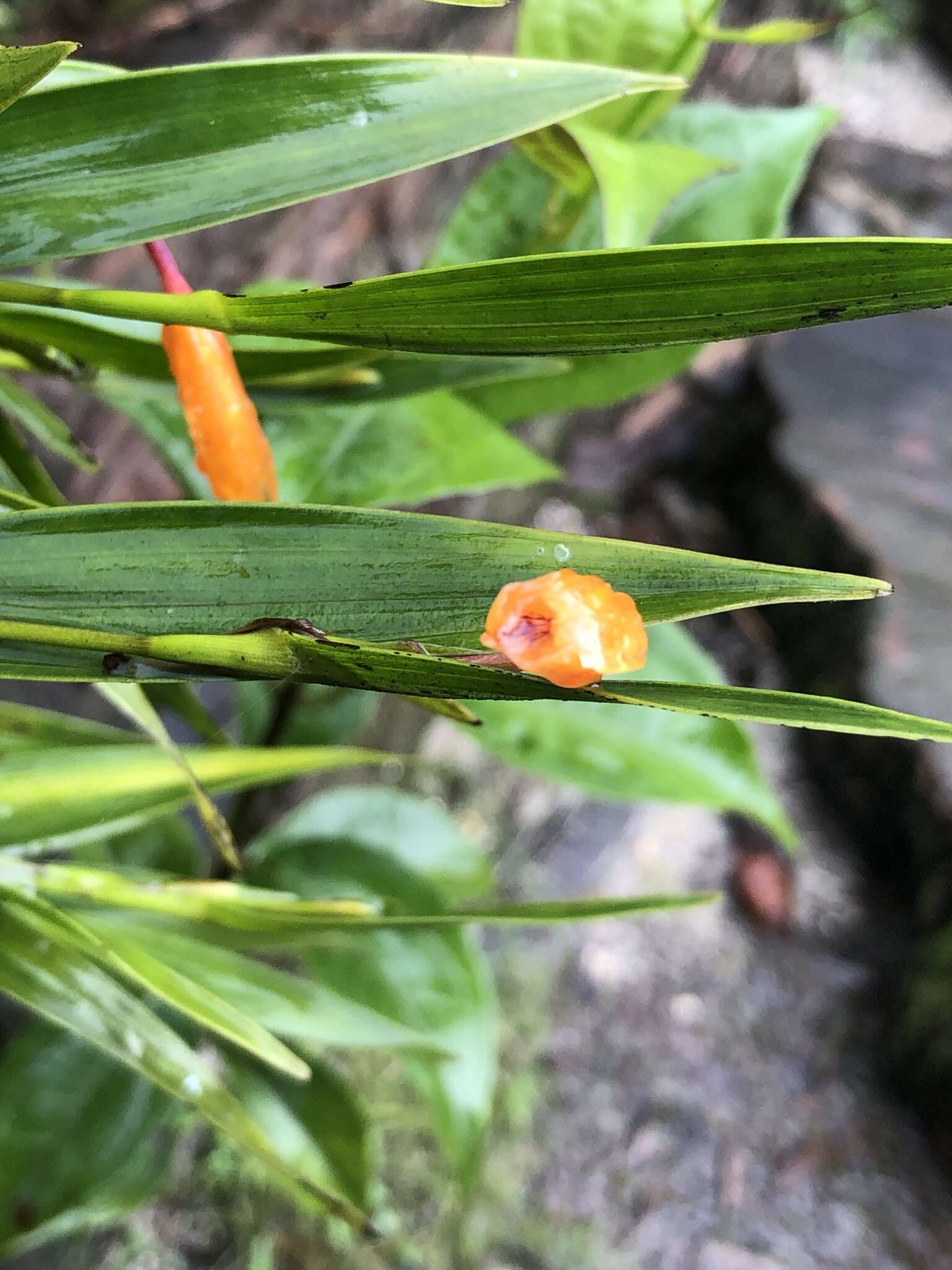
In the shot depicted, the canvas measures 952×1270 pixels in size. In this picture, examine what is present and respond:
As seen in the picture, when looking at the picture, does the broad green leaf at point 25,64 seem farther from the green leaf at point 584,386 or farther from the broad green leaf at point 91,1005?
the green leaf at point 584,386

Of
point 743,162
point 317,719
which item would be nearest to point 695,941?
point 317,719

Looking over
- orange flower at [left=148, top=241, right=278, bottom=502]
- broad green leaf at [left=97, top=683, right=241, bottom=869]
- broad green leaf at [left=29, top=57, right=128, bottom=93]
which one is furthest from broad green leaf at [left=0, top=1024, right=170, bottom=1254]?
broad green leaf at [left=29, top=57, right=128, bottom=93]

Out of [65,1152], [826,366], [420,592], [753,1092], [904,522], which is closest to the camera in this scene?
[420,592]

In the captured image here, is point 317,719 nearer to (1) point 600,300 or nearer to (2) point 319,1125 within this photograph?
(2) point 319,1125

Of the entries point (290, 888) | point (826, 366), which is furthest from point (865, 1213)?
point (826, 366)

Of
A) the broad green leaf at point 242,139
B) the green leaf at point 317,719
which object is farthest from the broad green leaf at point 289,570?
the green leaf at point 317,719

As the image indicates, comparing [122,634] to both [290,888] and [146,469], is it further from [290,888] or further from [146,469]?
[146,469]
